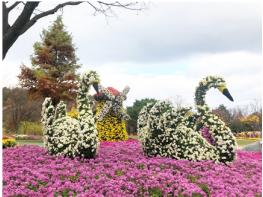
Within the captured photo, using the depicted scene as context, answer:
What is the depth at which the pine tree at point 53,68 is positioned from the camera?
115 ft

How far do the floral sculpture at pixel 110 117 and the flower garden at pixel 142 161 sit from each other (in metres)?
4.53

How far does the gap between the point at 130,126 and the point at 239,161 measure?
84.3 feet

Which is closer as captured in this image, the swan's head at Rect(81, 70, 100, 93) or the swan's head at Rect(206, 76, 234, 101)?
the swan's head at Rect(81, 70, 100, 93)

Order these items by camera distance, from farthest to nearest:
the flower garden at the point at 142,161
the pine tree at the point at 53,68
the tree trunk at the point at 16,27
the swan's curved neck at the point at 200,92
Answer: the pine tree at the point at 53,68 → the tree trunk at the point at 16,27 → the swan's curved neck at the point at 200,92 → the flower garden at the point at 142,161

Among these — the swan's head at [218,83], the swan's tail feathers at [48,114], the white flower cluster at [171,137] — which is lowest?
the white flower cluster at [171,137]

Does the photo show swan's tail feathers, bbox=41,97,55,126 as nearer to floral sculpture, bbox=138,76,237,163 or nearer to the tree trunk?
the tree trunk

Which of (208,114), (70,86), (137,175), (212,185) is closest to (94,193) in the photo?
(137,175)

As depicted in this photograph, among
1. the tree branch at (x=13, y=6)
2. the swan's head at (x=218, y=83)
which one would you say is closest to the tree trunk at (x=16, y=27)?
the tree branch at (x=13, y=6)

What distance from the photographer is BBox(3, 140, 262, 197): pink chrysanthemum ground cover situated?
281 inches

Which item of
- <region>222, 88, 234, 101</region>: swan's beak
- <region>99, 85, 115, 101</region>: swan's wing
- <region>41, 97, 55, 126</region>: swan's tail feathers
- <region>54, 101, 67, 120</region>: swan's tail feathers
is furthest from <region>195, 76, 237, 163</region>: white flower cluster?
<region>99, 85, 115, 101</region>: swan's wing

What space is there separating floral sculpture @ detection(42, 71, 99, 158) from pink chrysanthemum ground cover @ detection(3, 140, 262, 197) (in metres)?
0.24

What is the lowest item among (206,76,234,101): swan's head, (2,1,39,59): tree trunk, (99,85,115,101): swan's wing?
(206,76,234,101): swan's head

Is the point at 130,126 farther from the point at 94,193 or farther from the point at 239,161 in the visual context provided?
the point at 94,193

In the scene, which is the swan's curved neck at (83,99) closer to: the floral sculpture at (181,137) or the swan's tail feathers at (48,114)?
the swan's tail feathers at (48,114)
